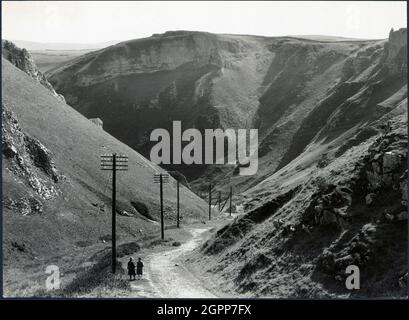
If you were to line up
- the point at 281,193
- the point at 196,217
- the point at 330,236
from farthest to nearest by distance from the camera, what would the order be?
the point at 196,217 → the point at 281,193 → the point at 330,236

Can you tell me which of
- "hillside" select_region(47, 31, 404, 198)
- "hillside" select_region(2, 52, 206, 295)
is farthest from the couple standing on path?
"hillside" select_region(47, 31, 404, 198)

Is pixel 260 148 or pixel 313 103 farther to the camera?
pixel 313 103

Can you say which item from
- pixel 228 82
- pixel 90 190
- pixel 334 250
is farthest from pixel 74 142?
pixel 228 82

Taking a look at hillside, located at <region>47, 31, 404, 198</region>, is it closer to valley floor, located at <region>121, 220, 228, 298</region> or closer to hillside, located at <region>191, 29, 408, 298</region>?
valley floor, located at <region>121, 220, 228, 298</region>

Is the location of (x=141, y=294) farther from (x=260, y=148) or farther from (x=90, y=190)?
(x=260, y=148)

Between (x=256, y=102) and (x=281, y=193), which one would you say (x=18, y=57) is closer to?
(x=281, y=193)

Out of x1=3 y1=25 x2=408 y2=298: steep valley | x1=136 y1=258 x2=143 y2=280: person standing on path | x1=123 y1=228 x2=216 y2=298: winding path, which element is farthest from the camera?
x1=136 y1=258 x2=143 y2=280: person standing on path

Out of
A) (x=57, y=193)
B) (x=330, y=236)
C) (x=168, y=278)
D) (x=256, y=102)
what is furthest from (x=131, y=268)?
(x=256, y=102)

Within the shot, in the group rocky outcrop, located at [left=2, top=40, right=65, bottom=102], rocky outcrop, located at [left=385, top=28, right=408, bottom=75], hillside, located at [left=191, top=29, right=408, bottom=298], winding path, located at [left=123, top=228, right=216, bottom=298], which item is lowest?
winding path, located at [left=123, top=228, right=216, bottom=298]

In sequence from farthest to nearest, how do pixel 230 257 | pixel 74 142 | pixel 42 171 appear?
pixel 74 142 < pixel 42 171 < pixel 230 257
